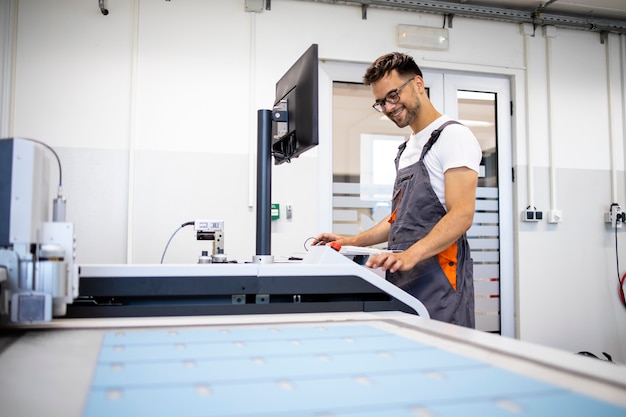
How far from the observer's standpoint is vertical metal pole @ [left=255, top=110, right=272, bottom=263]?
5.13 feet

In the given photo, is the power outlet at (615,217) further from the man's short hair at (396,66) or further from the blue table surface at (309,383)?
the blue table surface at (309,383)

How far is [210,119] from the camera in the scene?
9.32ft

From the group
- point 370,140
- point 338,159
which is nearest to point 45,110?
point 338,159

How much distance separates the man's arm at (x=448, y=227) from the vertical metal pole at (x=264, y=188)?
0.38 metres

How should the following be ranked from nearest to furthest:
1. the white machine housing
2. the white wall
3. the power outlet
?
the white machine housing < the white wall < the power outlet

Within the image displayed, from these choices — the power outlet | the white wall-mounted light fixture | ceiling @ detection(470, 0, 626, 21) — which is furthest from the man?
the power outlet

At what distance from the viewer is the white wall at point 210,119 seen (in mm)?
2686

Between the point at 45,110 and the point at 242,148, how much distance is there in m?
1.07

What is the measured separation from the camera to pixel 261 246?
1.56 m

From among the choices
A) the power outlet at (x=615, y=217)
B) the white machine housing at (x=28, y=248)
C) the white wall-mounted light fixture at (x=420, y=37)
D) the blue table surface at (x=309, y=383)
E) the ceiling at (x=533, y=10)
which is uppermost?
the ceiling at (x=533, y=10)

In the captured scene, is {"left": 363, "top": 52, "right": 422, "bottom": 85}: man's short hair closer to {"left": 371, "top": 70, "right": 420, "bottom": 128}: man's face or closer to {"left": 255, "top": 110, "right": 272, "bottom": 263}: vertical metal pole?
{"left": 371, "top": 70, "right": 420, "bottom": 128}: man's face

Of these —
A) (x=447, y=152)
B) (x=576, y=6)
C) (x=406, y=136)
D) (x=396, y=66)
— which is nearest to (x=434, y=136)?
(x=447, y=152)

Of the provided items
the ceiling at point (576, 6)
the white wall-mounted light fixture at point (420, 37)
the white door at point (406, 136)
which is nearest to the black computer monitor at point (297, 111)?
the white door at point (406, 136)

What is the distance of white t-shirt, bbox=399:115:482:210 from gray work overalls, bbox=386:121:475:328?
2 cm
